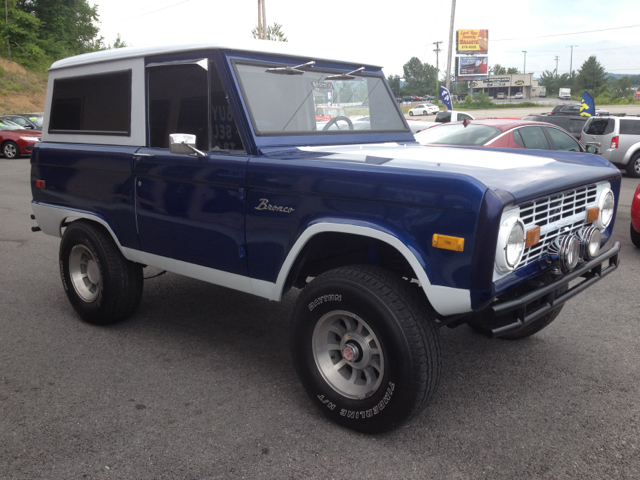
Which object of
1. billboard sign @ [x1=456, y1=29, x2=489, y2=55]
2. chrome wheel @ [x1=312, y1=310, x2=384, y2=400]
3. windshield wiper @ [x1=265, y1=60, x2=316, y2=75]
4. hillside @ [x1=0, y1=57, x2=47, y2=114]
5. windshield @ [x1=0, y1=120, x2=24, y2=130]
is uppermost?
billboard sign @ [x1=456, y1=29, x2=489, y2=55]

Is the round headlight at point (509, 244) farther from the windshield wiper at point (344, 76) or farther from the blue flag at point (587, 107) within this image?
the blue flag at point (587, 107)

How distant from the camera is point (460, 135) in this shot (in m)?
8.93

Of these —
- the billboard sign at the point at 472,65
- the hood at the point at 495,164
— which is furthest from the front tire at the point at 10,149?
the billboard sign at the point at 472,65

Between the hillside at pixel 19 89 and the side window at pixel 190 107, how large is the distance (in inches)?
1488

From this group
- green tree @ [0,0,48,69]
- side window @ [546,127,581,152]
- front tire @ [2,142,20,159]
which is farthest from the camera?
green tree @ [0,0,48,69]

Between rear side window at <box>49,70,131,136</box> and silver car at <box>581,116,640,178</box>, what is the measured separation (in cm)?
1433

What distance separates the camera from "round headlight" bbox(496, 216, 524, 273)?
2580 mm

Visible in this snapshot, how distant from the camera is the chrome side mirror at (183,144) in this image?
3.34 meters

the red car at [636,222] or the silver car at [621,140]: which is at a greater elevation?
the silver car at [621,140]

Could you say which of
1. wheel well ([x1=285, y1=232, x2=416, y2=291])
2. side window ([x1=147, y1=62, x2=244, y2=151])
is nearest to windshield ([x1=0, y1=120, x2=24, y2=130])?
side window ([x1=147, y1=62, x2=244, y2=151])

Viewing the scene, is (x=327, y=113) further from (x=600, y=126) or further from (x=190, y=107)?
(x=600, y=126)

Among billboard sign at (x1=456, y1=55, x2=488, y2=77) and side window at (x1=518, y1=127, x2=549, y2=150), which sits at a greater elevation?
billboard sign at (x1=456, y1=55, x2=488, y2=77)

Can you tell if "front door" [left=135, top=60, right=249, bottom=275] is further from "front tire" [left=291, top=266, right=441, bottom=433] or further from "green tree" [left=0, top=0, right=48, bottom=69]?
"green tree" [left=0, top=0, right=48, bottom=69]

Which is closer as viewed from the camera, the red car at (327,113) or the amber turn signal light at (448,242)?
the amber turn signal light at (448,242)
